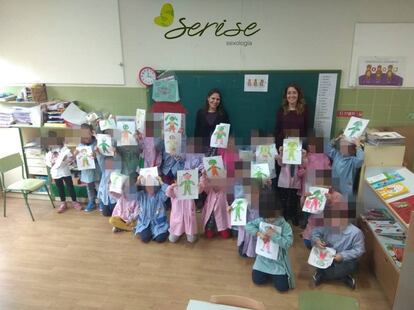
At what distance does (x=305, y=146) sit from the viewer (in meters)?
4.76

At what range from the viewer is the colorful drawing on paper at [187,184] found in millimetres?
4070

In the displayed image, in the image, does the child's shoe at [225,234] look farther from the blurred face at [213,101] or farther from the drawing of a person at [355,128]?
the drawing of a person at [355,128]

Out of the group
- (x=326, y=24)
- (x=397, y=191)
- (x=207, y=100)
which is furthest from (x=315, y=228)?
(x=326, y=24)

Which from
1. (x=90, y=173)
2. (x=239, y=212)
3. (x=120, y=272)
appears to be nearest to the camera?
(x=239, y=212)

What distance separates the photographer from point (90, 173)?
5113 millimetres

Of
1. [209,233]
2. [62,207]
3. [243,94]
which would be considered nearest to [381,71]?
[243,94]

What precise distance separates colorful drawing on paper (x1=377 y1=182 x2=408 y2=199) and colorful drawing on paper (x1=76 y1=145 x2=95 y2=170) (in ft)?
12.1

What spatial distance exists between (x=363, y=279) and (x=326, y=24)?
3.20 m

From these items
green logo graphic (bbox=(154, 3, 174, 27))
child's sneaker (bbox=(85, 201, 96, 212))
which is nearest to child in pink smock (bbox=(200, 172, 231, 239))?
child's sneaker (bbox=(85, 201, 96, 212))

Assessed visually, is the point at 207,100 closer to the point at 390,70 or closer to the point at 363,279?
the point at 390,70

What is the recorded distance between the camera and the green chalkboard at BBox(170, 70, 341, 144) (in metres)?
4.83

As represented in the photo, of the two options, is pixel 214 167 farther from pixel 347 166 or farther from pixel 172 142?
pixel 347 166

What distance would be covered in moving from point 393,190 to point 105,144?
354 centimetres

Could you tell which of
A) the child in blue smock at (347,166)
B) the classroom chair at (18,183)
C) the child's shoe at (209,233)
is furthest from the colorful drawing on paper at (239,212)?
the classroom chair at (18,183)
